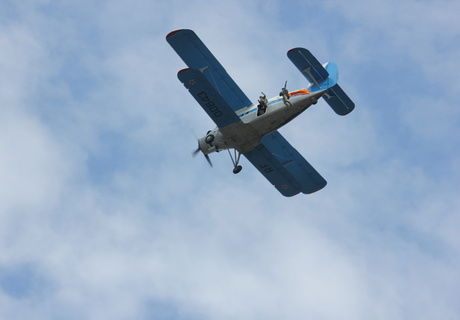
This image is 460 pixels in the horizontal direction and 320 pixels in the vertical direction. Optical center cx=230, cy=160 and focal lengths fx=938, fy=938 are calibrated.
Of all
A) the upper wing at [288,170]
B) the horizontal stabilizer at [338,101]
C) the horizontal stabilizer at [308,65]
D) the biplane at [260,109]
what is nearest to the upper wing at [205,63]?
the biplane at [260,109]

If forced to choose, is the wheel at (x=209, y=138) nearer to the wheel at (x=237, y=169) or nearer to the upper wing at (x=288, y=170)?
the wheel at (x=237, y=169)

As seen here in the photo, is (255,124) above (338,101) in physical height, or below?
above

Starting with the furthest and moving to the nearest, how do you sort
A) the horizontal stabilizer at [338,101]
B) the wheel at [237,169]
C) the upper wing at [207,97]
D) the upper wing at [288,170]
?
the upper wing at [288,170] → the wheel at [237,169] → the horizontal stabilizer at [338,101] → the upper wing at [207,97]

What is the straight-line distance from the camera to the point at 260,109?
41594 mm

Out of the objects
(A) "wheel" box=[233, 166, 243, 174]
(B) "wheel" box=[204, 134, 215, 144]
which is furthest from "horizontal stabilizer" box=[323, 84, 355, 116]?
(B) "wheel" box=[204, 134, 215, 144]

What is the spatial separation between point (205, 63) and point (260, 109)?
11.4 ft

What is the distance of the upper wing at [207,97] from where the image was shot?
132ft

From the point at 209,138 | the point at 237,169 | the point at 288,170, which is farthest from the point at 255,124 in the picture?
the point at 288,170

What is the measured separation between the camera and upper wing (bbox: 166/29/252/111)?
4253 centimetres

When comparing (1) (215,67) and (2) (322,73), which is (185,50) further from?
(2) (322,73)

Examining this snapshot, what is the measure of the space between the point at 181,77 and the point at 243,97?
398cm

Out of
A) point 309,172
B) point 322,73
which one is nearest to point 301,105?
point 322,73

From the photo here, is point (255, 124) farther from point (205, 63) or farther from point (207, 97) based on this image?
point (205, 63)

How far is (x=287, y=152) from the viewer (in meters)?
45.1
